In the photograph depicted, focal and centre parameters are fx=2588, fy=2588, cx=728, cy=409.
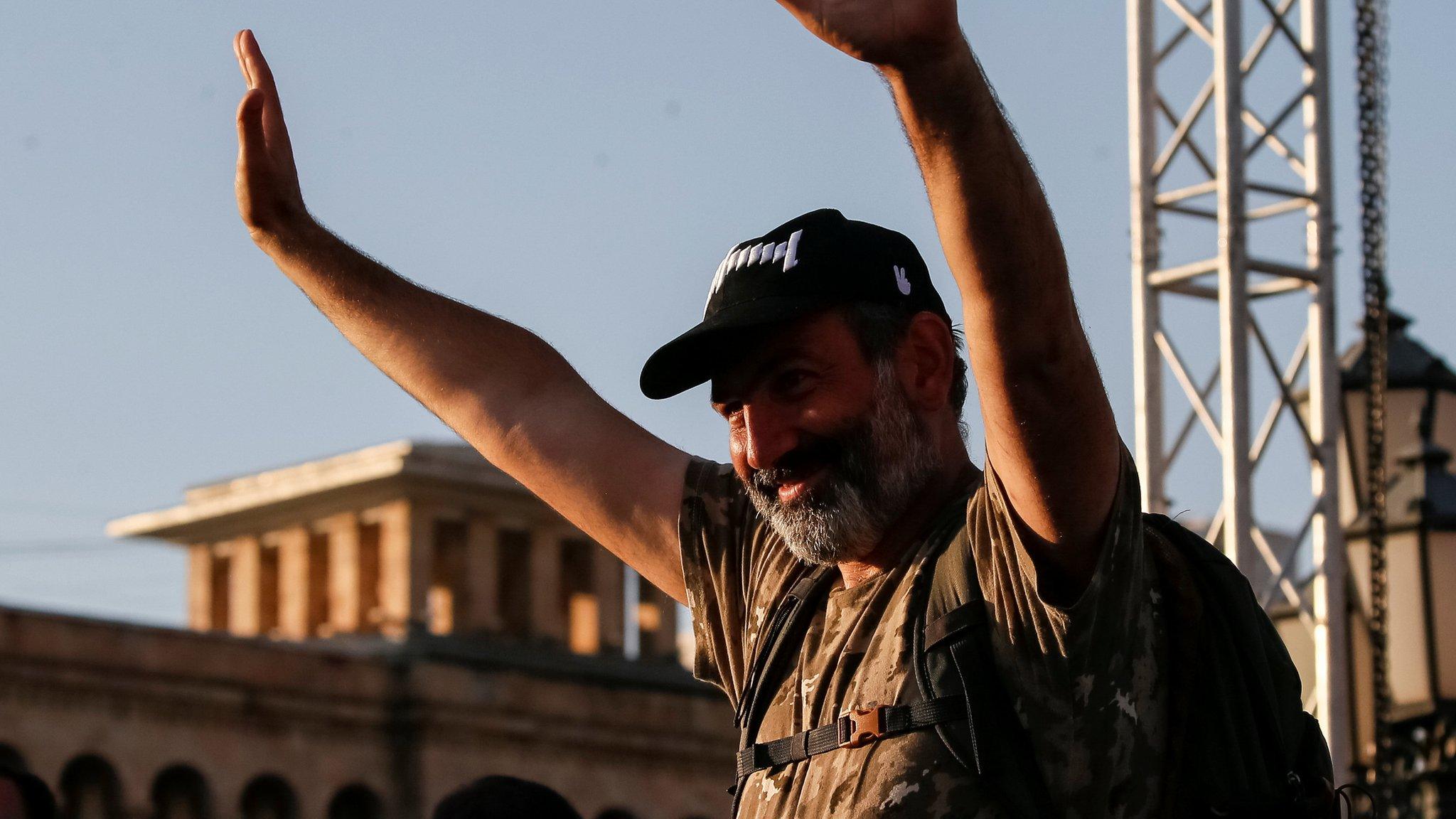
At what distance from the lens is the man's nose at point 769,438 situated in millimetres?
3076

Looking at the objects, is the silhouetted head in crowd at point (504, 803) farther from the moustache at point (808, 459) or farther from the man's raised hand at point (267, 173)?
the moustache at point (808, 459)

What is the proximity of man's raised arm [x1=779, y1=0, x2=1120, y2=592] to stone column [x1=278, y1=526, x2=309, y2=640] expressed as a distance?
6596 centimetres

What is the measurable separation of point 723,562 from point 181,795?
39.7 meters

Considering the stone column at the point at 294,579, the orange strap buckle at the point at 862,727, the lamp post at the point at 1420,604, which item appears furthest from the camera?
the stone column at the point at 294,579

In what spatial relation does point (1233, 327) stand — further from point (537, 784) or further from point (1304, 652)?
point (537, 784)

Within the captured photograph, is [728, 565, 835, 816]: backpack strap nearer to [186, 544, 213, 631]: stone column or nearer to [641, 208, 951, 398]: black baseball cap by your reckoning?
[641, 208, 951, 398]: black baseball cap

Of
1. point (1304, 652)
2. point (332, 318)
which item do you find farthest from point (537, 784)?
point (1304, 652)

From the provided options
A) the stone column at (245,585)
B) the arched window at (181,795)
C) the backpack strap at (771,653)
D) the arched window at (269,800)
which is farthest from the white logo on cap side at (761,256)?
the stone column at (245,585)

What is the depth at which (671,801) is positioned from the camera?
47.5 metres

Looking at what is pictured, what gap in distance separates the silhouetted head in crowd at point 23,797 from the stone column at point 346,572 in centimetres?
6016

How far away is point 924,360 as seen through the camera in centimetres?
315

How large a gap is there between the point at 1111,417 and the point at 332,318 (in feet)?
4.76

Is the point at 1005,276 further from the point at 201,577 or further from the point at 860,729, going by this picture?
the point at 201,577

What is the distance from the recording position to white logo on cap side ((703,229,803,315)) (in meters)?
3.12
